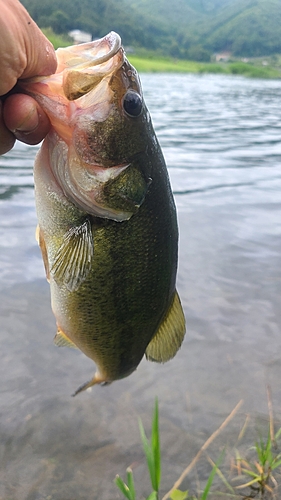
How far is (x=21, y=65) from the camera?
150 cm

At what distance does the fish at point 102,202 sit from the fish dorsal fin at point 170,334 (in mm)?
83

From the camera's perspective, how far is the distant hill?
92.4m

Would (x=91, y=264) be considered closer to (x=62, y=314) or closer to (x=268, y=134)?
(x=62, y=314)

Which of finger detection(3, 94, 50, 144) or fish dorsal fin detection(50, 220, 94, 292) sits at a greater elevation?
finger detection(3, 94, 50, 144)

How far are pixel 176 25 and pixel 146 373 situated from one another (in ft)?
570

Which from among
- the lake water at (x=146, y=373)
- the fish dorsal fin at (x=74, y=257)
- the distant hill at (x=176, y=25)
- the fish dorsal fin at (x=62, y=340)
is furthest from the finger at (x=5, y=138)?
the distant hill at (x=176, y=25)

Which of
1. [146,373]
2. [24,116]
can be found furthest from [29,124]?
[146,373]

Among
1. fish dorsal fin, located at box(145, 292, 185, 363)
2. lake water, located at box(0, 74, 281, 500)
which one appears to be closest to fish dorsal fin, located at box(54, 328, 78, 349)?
fish dorsal fin, located at box(145, 292, 185, 363)

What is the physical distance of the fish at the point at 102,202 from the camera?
167 centimetres

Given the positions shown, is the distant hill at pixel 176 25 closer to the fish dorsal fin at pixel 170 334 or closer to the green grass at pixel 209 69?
the green grass at pixel 209 69

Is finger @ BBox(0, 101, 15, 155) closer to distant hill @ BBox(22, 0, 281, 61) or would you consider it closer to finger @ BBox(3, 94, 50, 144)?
finger @ BBox(3, 94, 50, 144)

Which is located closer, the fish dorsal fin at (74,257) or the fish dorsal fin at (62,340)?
the fish dorsal fin at (74,257)

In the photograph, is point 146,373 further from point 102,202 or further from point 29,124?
point 29,124

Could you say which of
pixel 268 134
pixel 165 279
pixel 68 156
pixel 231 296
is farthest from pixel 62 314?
pixel 268 134
